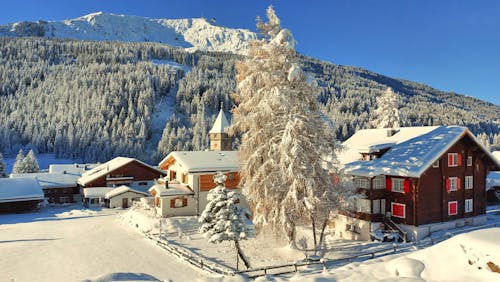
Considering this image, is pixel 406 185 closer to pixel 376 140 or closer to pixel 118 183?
pixel 376 140

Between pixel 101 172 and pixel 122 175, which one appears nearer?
pixel 101 172

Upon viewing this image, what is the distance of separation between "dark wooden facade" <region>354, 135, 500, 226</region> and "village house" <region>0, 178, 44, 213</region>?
1713 inches

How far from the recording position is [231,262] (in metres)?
24.5

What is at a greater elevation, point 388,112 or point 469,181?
point 388,112

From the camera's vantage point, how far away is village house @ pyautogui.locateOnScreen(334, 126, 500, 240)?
2941 centimetres

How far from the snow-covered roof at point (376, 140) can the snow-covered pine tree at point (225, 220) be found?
13806 mm

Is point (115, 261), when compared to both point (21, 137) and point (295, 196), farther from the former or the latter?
point (21, 137)

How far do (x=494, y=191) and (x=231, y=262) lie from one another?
131 ft

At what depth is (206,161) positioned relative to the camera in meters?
41.2

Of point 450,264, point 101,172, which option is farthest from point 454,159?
point 101,172

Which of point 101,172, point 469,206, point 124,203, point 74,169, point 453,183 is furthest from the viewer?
point 74,169

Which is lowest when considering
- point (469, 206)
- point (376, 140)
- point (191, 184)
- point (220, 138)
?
point (469, 206)

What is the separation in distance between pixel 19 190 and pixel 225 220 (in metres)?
41.8

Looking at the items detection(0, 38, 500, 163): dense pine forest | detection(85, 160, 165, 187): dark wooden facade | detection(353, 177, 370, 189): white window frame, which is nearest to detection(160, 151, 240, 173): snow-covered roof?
detection(353, 177, 370, 189): white window frame
